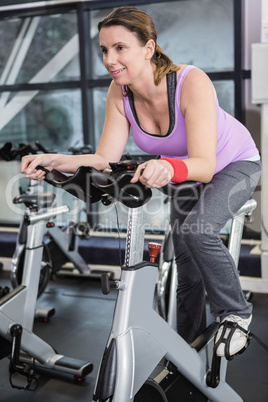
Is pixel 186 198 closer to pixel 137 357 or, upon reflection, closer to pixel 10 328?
pixel 137 357

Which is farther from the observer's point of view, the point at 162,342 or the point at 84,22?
the point at 84,22

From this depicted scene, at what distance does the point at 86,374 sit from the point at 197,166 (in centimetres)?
150

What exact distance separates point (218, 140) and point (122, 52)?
18.7 inches

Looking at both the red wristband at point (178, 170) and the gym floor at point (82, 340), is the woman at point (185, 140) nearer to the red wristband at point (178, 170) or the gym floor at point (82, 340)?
→ the red wristband at point (178, 170)

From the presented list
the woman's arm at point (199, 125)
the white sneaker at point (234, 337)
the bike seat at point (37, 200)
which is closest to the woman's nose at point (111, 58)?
the woman's arm at point (199, 125)

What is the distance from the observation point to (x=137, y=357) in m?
1.59

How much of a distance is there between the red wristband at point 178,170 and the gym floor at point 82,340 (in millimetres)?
1351

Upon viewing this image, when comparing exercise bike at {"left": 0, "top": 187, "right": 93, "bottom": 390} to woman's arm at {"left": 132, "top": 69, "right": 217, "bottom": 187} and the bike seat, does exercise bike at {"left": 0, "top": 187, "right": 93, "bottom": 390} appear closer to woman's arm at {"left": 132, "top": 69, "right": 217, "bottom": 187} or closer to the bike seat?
the bike seat

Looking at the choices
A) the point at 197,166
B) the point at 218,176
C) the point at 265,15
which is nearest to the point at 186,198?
the point at 218,176

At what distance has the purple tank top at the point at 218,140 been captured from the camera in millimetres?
1762

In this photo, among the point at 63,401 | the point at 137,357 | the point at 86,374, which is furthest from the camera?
the point at 86,374

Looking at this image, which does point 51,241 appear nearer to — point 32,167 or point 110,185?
point 32,167

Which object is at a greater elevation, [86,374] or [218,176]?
[218,176]

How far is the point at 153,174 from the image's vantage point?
1.31 metres
